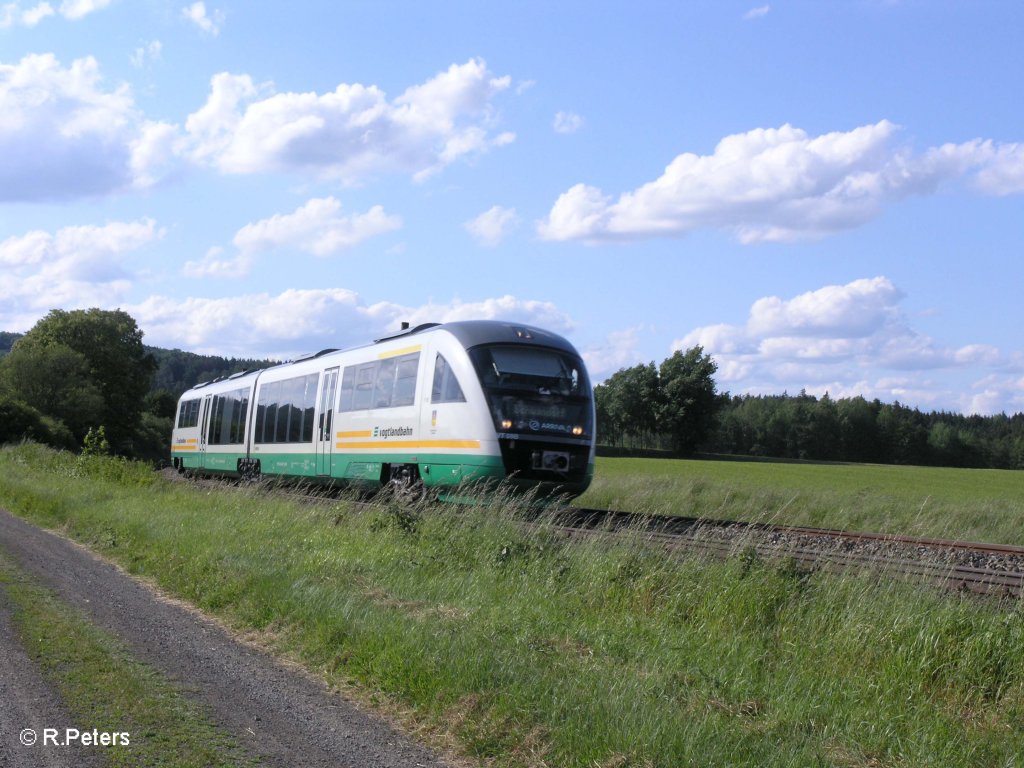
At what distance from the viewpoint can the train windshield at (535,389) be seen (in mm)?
15852

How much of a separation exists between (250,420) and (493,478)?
44.8 feet

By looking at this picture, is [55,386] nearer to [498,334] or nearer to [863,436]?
[498,334]

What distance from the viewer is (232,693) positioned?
626 centimetres

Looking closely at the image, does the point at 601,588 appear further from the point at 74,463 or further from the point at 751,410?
the point at 751,410

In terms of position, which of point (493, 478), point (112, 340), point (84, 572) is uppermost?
point (112, 340)

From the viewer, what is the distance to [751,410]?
150125 millimetres

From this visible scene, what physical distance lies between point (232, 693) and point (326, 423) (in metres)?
15.3

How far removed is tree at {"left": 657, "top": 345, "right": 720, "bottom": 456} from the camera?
10200 centimetres

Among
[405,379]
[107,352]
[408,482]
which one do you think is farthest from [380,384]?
[107,352]

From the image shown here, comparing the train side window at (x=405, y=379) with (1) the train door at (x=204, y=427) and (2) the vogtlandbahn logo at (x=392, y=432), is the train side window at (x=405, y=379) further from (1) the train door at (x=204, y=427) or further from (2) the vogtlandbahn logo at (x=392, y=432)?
(1) the train door at (x=204, y=427)

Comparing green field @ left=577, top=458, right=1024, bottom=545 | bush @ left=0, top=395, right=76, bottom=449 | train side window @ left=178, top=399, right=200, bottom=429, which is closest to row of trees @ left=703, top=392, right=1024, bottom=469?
bush @ left=0, top=395, right=76, bottom=449

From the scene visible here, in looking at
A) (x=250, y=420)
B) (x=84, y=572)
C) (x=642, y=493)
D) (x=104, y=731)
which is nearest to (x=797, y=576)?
(x=104, y=731)

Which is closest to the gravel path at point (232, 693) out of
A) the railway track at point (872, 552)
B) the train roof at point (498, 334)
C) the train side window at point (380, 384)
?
the railway track at point (872, 552)

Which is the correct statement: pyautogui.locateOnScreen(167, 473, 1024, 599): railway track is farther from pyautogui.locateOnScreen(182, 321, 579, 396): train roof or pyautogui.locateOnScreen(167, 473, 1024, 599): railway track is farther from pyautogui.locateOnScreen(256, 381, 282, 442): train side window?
pyautogui.locateOnScreen(256, 381, 282, 442): train side window
